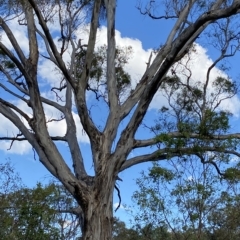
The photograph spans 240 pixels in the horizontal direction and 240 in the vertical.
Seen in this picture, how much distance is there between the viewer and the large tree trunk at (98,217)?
262 inches

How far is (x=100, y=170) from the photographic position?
706 centimetres

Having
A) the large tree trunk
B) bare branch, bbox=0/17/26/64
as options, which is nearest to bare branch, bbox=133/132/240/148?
the large tree trunk

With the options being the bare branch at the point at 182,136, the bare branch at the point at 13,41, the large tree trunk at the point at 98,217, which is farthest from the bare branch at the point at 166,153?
the bare branch at the point at 13,41

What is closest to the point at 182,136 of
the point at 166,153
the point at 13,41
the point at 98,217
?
the point at 166,153

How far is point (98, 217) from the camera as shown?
22.0 ft

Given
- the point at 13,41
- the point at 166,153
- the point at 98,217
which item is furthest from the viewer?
the point at 13,41

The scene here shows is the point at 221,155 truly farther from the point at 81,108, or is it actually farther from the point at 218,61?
the point at 218,61

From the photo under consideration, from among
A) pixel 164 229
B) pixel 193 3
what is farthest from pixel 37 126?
pixel 193 3

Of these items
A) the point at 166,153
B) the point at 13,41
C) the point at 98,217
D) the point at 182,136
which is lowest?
the point at 98,217

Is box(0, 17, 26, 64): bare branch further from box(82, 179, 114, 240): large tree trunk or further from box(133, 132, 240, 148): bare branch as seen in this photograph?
box(82, 179, 114, 240): large tree trunk

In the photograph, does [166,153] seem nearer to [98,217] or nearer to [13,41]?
[98,217]

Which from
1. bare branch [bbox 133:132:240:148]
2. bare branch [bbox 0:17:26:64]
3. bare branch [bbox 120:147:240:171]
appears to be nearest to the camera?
bare branch [bbox 120:147:240:171]

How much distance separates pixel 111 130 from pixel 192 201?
1751mm

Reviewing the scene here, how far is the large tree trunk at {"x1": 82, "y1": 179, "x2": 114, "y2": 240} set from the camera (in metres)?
6.65
